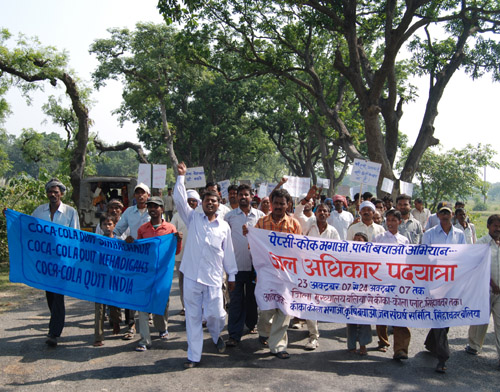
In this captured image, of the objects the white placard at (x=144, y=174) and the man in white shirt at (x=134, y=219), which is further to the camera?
the white placard at (x=144, y=174)

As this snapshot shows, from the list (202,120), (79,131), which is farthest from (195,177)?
(202,120)

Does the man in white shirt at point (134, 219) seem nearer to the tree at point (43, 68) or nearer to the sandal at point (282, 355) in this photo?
the sandal at point (282, 355)

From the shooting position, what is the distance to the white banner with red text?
5.73m

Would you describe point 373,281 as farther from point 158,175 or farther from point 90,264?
point 158,175

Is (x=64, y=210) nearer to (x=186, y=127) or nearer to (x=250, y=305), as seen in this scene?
(x=250, y=305)

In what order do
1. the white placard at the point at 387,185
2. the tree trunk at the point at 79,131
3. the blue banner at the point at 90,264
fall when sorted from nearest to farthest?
A: the blue banner at the point at 90,264
the white placard at the point at 387,185
the tree trunk at the point at 79,131

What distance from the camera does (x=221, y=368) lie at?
5.41 m

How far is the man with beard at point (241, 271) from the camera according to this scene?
6.30m

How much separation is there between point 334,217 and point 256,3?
10194 mm

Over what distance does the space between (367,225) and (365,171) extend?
16.5 ft

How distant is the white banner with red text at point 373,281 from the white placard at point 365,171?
20.5 ft

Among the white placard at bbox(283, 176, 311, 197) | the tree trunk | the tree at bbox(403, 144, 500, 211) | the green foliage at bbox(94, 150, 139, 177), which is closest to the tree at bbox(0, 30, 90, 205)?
the tree trunk

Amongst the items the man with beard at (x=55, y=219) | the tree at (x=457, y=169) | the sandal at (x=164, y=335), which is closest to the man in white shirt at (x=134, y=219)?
the sandal at (x=164, y=335)

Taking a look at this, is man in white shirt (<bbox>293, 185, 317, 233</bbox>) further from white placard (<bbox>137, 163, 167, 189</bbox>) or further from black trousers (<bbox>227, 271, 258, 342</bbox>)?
white placard (<bbox>137, 163, 167, 189</bbox>)
